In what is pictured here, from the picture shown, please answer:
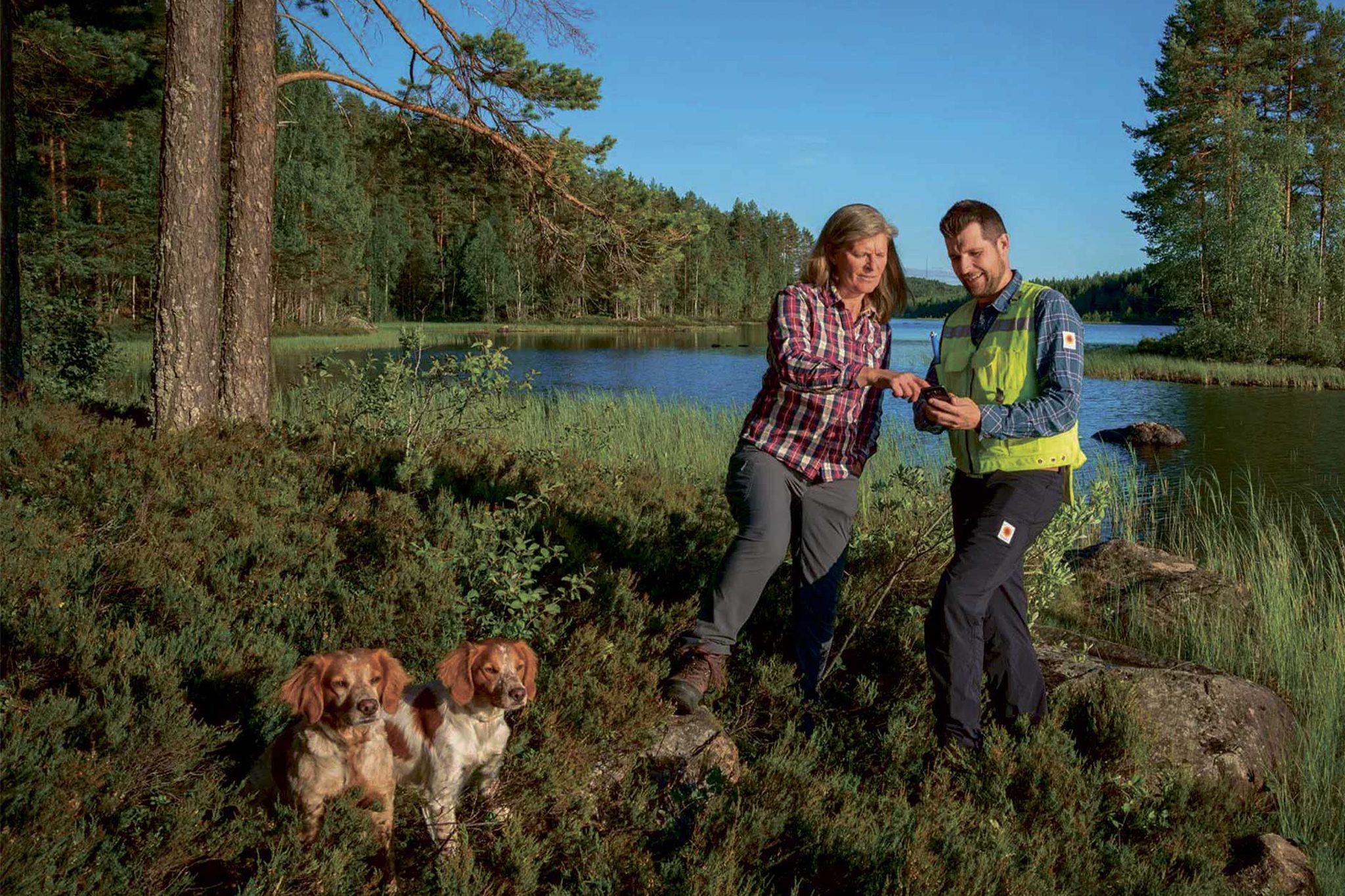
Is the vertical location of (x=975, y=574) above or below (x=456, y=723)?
above

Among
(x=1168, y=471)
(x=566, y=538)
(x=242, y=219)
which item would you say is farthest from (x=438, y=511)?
(x=1168, y=471)

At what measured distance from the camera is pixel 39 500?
16.5ft

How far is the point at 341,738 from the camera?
8.61 ft

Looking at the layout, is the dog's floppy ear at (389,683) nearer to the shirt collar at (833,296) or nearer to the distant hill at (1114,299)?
the shirt collar at (833,296)

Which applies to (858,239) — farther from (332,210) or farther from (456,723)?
(332,210)

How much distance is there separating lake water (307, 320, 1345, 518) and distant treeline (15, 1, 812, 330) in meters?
3.47

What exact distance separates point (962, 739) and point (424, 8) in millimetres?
9716

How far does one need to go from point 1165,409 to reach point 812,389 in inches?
895

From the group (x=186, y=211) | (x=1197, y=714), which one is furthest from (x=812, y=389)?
(x=186, y=211)

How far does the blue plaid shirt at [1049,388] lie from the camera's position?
10.6ft

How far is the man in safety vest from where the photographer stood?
3260 millimetres

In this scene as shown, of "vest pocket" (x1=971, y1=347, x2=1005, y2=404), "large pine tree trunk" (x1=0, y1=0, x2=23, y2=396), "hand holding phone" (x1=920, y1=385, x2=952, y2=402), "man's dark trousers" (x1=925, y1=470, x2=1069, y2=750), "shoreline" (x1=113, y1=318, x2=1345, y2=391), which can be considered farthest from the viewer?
"shoreline" (x1=113, y1=318, x2=1345, y2=391)

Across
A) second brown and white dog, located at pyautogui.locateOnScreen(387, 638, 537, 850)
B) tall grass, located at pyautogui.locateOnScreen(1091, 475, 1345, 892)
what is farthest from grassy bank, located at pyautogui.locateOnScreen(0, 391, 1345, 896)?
second brown and white dog, located at pyautogui.locateOnScreen(387, 638, 537, 850)

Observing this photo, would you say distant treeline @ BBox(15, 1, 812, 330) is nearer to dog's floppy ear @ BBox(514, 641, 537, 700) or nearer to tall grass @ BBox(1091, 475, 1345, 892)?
tall grass @ BBox(1091, 475, 1345, 892)
